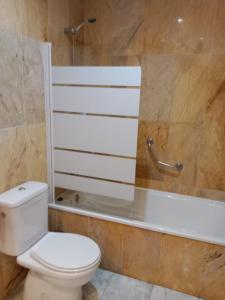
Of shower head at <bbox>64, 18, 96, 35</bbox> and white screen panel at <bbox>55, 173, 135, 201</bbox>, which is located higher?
shower head at <bbox>64, 18, 96, 35</bbox>

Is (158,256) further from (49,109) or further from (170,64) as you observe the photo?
(170,64)

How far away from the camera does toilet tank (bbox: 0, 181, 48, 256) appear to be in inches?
61.6

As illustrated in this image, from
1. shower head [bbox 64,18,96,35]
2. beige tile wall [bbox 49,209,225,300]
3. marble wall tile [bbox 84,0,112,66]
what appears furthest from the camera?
marble wall tile [bbox 84,0,112,66]

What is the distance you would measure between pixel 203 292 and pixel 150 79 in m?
1.87

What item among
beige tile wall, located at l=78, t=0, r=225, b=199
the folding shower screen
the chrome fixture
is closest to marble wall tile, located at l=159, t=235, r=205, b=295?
the folding shower screen

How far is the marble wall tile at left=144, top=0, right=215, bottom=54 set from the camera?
2127 mm

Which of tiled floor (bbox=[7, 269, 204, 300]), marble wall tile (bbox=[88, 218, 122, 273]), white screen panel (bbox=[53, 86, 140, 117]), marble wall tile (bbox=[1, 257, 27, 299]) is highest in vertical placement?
white screen panel (bbox=[53, 86, 140, 117])

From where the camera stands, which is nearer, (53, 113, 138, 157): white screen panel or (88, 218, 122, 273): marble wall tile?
(53, 113, 138, 157): white screen panel

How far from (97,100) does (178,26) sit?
1088mm

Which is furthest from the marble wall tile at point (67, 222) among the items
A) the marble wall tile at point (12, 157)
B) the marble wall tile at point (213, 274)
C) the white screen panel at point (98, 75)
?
the white screen panel at point (98, 75)

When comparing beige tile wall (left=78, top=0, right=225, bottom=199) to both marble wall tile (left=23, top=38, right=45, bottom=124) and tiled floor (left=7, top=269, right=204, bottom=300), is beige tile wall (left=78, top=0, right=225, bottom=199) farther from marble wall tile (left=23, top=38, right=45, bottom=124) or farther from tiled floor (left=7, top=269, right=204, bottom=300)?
tiled floor (left=7, top=269, right=204, bottom=300)

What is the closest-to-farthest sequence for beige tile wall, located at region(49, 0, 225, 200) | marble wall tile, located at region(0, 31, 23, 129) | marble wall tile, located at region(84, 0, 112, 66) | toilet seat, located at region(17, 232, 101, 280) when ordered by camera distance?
toilet seat, located at region(17, 232, 101, 280) → marble wall tile, located at region(0, 31, 23, 129) → beige tile wall, located at region(49, 0, 225, 200) → marble wall tile, located at region(84, 0, 112, 66)

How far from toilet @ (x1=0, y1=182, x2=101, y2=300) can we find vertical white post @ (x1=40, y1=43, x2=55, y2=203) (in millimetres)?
371

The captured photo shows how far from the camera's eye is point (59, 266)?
1.49 m
